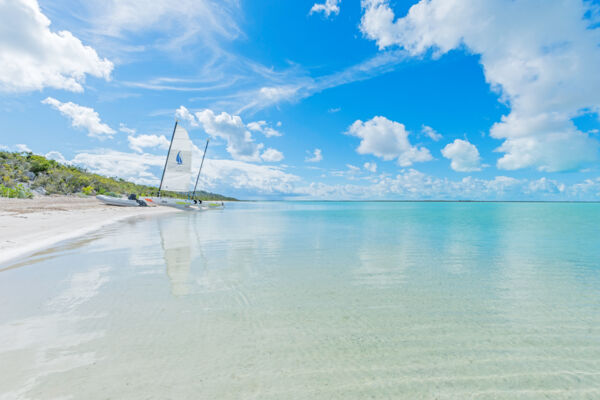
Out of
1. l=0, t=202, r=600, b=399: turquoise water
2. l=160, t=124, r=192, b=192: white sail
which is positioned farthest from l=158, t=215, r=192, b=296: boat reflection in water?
l=160, t=124, r=192, b=192: white sail

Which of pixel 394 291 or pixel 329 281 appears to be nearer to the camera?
pixel 394 291

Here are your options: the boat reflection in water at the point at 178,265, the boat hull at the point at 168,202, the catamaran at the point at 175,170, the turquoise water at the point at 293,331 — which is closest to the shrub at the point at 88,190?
the catamaran at the point at 175,170

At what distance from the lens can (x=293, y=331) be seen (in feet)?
17.8

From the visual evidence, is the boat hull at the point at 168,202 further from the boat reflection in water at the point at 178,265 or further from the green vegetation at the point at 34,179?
the boat reflection in water at the point at 178,265

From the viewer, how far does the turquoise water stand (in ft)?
12.4

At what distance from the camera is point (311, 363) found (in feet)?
14.2

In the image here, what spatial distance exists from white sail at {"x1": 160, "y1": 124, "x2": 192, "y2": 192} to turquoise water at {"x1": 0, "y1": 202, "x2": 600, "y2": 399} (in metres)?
47.0

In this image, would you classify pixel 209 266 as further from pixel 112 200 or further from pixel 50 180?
pixel 50 180

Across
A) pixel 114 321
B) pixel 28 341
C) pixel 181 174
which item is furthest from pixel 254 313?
pixel 181 174

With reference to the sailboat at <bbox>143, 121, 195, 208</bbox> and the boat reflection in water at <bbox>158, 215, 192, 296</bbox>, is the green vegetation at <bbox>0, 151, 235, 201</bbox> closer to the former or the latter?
the sailboat at <bbox>143, 121, 195, 208</bbox>

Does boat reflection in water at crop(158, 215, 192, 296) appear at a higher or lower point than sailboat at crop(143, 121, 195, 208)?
lower

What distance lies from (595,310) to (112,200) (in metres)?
61.2

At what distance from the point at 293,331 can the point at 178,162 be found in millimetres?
56218

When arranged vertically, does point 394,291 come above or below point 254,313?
above
